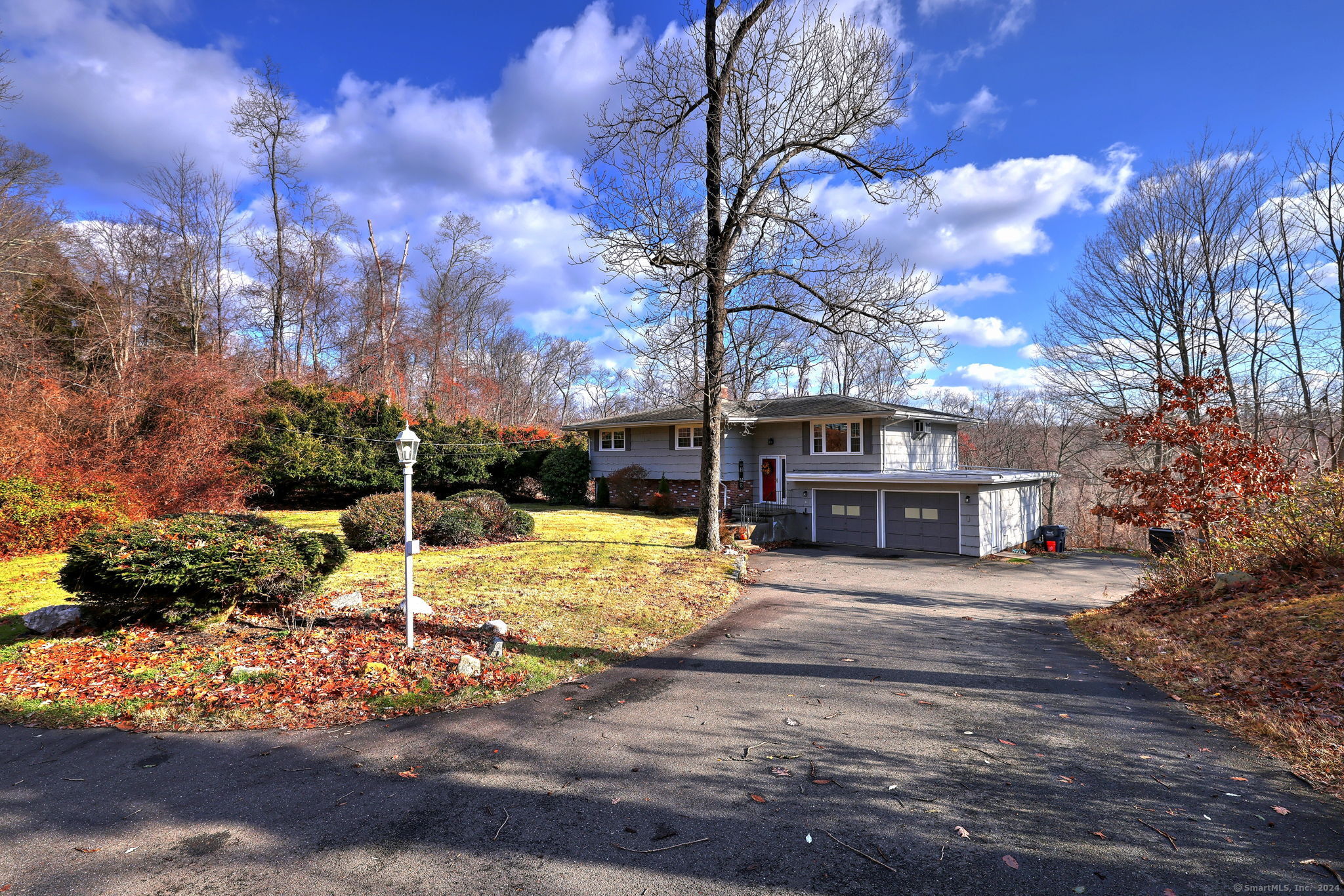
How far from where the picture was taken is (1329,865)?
277 cm

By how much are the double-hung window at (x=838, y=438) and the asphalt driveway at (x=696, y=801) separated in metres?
13.0

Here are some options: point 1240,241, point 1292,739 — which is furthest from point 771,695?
point 1240,241

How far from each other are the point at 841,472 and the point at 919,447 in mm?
3369

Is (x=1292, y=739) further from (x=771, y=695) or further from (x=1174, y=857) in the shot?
(x=771, y=695)

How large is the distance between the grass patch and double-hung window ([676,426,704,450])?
1403 centimetres

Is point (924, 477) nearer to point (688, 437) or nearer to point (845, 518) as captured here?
point (845, 518)

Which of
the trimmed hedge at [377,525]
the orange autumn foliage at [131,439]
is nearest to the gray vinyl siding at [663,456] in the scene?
the trimmed hedge at [377,525]

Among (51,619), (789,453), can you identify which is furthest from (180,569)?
(789,453)

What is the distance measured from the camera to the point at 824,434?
19.1 m

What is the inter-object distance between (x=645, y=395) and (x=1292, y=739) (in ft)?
39.2

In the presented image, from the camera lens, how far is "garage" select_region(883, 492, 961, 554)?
15297 mm

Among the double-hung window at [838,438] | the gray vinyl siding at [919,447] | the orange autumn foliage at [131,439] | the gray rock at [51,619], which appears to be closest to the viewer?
the gray rock at [51,619]

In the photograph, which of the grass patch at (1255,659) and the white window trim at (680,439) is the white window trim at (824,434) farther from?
the grass patch at (1255,659)

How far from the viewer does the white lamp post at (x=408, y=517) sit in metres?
6.01
